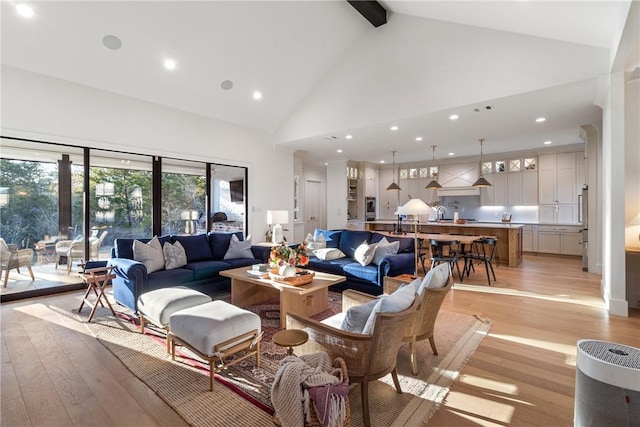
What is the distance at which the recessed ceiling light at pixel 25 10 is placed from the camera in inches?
142

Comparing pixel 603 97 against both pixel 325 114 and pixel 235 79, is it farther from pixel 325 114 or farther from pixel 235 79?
pixel 235 79

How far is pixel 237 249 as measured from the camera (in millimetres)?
5129

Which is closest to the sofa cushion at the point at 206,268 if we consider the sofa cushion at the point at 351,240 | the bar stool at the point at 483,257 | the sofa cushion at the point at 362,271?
the sofa cushion at the point at 362,271

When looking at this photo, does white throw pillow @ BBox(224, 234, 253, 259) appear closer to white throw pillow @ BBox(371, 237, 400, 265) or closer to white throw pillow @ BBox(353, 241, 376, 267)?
white throw pillow @ BBox(353, 241, 376, 267)

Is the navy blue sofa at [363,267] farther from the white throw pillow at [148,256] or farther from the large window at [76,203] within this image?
the large window at [76,203]

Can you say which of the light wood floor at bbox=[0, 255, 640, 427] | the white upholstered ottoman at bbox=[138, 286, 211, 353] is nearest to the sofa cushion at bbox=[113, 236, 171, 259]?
the light wood floor at bbox=[0, 255, 640, 427]

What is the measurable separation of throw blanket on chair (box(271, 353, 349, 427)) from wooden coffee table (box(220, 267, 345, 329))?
4.40 feet

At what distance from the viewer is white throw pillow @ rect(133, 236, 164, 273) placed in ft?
13.5

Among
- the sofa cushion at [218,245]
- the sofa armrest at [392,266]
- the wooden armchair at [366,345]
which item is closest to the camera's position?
the wooden armchair at [366,345]

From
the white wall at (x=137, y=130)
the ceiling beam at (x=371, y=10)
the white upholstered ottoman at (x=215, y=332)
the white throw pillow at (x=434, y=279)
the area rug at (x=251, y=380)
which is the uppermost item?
the ceiling beam at (x=371, y=10)

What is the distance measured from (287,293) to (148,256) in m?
2.10

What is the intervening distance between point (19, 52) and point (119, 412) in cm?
478

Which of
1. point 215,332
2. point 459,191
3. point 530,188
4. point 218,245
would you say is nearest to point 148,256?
point 218,245

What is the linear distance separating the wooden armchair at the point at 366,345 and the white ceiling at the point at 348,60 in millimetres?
3539
